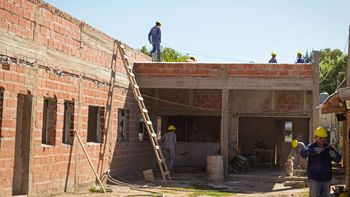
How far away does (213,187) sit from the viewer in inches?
597

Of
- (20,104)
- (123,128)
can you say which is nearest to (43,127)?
(20,104)

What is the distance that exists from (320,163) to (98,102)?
24.3ft

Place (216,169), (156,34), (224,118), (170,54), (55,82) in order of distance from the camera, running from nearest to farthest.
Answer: (55,82)
(216,169)
(224,118)
(156,34)
(170,54)

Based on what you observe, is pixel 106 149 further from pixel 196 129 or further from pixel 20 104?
pixel 196 129

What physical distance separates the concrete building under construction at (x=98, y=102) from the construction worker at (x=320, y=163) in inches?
225

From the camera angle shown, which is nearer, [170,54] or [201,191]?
[201,191]

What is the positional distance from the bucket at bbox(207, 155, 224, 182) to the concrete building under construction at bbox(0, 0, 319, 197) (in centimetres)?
54

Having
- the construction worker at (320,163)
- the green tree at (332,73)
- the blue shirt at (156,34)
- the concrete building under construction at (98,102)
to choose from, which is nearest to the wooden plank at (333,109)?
the concrete building under construction at (98,102)

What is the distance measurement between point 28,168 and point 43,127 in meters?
1.51

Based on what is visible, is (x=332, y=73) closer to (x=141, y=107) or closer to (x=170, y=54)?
(x=170, y=54)

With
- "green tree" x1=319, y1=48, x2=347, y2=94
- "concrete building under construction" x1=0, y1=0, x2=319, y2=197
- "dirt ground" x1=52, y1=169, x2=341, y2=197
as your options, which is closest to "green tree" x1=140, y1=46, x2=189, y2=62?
"green tree" x1=319, y1=48, x2=347, y2=94

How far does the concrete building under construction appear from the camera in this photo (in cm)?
1045

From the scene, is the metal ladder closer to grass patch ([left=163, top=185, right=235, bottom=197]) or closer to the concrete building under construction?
the concrete building under construction

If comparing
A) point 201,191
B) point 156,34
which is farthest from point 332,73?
point 201,191
